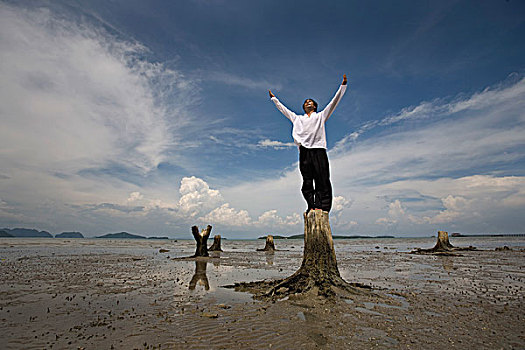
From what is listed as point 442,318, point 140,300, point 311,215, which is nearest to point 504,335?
point 442,318

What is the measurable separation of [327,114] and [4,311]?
31.7 feet

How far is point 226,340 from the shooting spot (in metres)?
4.85

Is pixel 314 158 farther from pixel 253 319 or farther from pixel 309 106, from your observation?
pixel 253 319

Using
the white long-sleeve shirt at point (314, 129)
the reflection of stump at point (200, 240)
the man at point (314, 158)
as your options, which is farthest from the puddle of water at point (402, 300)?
the reflection of stump at point (200, 240)

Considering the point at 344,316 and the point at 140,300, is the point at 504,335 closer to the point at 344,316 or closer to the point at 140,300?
the point at 344,316

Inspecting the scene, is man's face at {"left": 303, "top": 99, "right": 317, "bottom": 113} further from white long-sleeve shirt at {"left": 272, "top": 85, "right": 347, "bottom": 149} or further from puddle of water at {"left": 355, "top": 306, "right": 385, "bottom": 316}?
puddle of water at {"left": 355, "top": 306, "right": 385, "bottom": 316}

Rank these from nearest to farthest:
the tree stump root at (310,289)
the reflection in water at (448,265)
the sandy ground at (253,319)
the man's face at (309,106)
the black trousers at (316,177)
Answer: the sandy ground at (253,319) → the tree stump root at (310,289) → the black trousers at (316,177) → the man's face at (309,106) → the reflection in water at (448,265)

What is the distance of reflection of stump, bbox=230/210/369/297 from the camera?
7.58m

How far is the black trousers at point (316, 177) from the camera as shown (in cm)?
804

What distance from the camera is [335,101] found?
7.80m

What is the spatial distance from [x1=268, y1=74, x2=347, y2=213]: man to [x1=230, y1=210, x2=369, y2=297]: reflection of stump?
0.42 m

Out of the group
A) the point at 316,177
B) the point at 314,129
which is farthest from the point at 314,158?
the point at 314,129

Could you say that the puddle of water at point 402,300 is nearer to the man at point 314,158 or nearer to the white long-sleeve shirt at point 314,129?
the man at point 314,158

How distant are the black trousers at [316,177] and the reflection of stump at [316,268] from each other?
31cm
